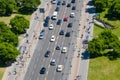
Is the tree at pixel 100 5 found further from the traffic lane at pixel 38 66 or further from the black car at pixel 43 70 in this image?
the black car at pixel 43 70

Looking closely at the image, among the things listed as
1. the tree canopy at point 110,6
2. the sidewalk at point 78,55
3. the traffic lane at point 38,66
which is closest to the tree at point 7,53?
the traffic lane at point 38,66

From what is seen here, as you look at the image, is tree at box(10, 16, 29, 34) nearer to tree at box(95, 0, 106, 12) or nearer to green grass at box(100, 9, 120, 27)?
green grass at box(100, 9, 120, 27)

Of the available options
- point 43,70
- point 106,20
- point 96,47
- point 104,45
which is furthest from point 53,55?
point 106,20

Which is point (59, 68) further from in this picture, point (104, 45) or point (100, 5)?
point (100, 5)

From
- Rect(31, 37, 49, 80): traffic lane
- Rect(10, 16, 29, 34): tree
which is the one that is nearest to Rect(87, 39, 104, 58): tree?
Rect(31, 37, 49, 80): traffic lane

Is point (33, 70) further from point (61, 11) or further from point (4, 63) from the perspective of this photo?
point (61, 11)

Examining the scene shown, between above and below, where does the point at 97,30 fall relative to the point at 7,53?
below
